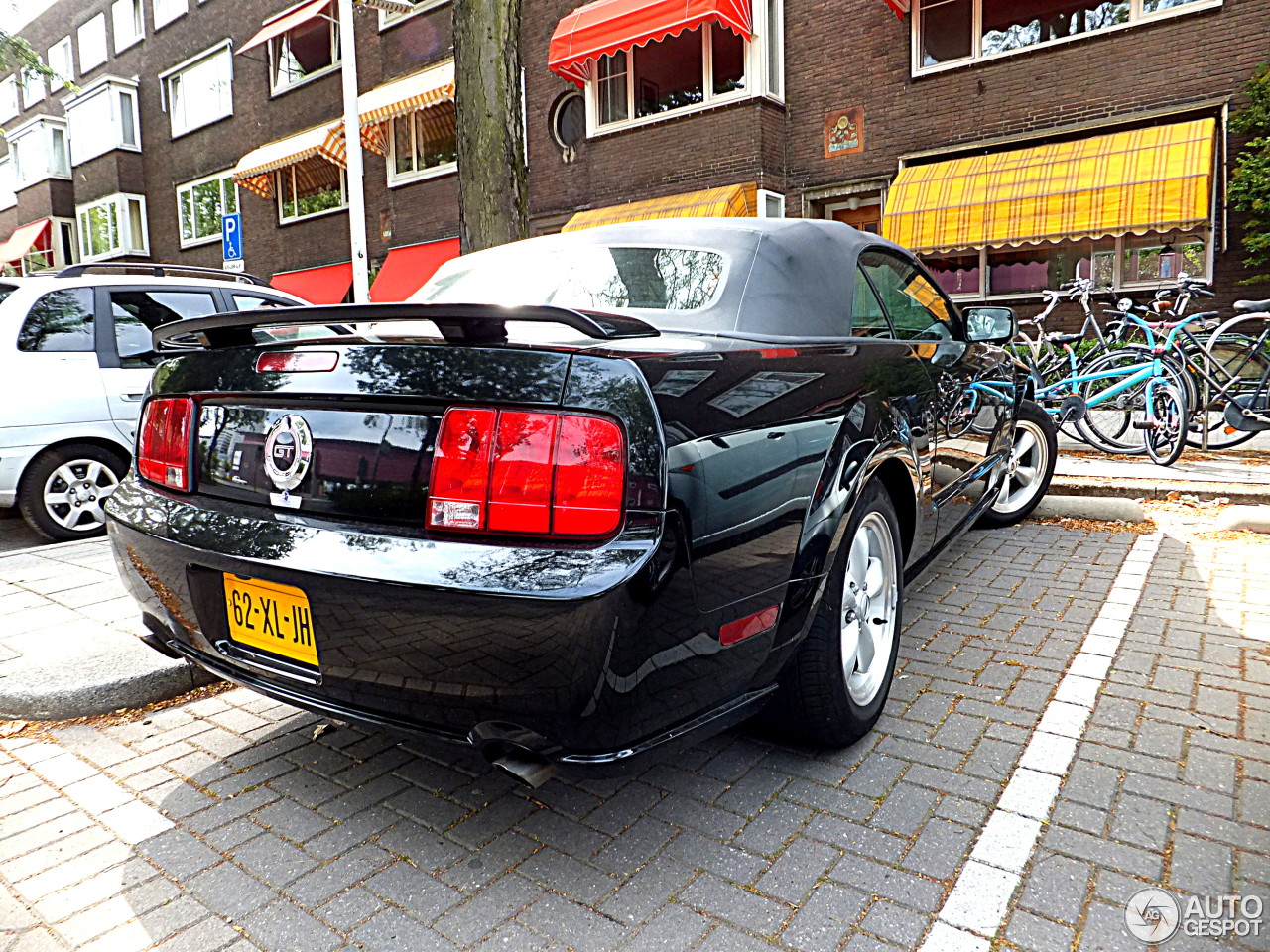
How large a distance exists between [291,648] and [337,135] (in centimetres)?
1836

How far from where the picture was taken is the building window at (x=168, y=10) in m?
23.2

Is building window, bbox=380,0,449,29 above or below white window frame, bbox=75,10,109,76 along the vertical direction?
below

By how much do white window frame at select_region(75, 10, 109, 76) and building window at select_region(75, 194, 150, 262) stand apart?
4.54 metres

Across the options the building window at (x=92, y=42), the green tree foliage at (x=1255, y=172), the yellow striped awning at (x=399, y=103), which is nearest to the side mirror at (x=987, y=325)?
the green tree foliage at (x=1255, y=172)

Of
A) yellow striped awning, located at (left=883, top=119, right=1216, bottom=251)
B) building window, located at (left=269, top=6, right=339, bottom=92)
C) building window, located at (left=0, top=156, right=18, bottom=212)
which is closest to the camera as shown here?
yellow striped awning, located at (left=883, top=119, right=1216, bottom=251)

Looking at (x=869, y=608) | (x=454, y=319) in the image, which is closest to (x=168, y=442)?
(x=454, y=319)

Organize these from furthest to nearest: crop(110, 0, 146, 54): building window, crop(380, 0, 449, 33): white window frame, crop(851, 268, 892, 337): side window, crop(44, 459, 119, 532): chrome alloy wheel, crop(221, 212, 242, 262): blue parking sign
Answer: crop(110, 0, 146, 54): building window < crop(380, 0, 449, 33): white window frame < crop(221, 212, 242, 262): blue parking sign < crop(44, 459, 119, 532): chrome alloy wheel < crop(851, 268, 892, 337): side window

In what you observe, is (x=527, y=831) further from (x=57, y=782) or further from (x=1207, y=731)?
(x=1207, y=731)

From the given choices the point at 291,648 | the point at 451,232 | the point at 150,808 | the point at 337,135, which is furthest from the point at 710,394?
the point at 337,135

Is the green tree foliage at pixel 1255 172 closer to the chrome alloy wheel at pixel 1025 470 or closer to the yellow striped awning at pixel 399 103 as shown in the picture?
the chrome alloy wheel at pixel 1025 470

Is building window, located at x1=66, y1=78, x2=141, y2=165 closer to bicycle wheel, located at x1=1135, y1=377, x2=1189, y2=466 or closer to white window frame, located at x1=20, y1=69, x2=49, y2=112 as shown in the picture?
white window frame, located at x1=20, y1=69, x2=49, y2=112

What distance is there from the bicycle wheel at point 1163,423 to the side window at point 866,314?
5.11 m

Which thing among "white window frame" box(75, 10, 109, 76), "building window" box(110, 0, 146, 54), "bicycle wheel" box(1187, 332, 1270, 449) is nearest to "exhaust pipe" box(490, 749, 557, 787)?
"bicycle wheel" box(1187, 332, 1270, 449)

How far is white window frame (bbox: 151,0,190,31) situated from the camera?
2325cm
